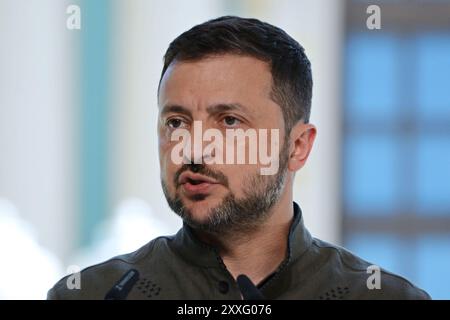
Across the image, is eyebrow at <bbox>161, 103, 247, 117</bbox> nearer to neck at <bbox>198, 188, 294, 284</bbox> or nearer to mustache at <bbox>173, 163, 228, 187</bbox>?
mustache at <bbox>173, 163, 228, 187</bbox>

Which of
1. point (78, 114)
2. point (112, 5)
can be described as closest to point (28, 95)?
point (78, 114)

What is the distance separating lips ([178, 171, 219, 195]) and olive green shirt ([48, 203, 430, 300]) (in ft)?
0.32

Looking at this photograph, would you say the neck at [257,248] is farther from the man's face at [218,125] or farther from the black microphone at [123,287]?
the black microphone at [123,287]

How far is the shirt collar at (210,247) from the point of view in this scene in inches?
53.2

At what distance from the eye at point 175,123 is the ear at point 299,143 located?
0.20 m

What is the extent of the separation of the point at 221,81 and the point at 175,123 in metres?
0.11

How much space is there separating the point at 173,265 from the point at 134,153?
317mm

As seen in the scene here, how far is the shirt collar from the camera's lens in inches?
53.2

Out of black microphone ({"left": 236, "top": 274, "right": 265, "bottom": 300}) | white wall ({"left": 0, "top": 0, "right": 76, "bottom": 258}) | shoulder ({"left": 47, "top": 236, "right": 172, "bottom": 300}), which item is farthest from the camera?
white wall ({"left": 0, "top": 0, "right": 76, "bottom": 258})

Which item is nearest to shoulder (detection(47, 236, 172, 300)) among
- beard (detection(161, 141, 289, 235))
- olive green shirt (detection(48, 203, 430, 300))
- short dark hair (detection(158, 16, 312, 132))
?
olive green shirt (detection(48, 203, 430, 300))

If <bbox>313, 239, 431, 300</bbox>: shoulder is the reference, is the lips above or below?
above

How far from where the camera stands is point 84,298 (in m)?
1.37

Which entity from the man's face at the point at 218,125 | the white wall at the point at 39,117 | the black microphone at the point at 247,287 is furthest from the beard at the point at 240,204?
the white wall at the point at 39,117
